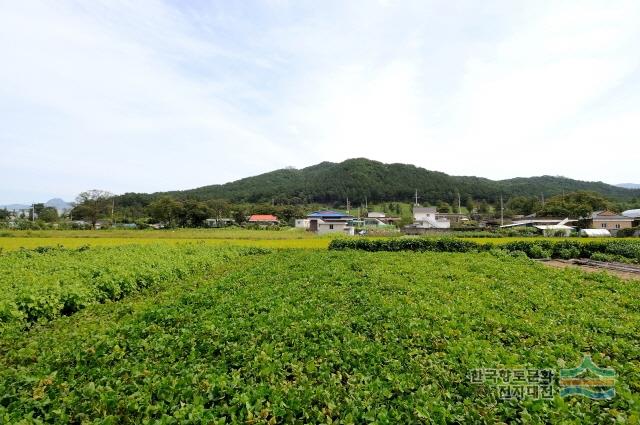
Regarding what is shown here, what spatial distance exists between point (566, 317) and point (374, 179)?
132 meters

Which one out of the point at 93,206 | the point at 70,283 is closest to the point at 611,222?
the point at 70,283

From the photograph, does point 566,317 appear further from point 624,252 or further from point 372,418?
point 624,252

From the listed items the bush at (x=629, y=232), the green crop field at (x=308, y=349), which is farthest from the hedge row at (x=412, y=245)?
the bush at (x=629, y=232)

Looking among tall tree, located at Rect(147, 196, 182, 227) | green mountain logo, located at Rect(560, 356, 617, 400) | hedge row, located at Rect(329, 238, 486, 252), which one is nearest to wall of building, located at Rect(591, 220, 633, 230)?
hedge row, located at Rect(329, 238, 486, 252)

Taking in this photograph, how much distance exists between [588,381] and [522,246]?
2600 centimetres

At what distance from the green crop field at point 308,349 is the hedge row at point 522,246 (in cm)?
1481

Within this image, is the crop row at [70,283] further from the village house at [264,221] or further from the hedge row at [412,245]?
the village house at [264,221]

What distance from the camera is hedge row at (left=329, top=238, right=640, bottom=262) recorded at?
25156mm

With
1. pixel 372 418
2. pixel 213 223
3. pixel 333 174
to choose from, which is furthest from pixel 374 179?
pixel 372 418

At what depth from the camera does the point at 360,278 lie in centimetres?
1276

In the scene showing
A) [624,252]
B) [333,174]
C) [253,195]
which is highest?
[333,174]

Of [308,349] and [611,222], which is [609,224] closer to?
[611,222]

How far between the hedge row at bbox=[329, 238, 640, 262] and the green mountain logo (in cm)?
2303

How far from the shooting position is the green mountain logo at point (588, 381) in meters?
4.36
